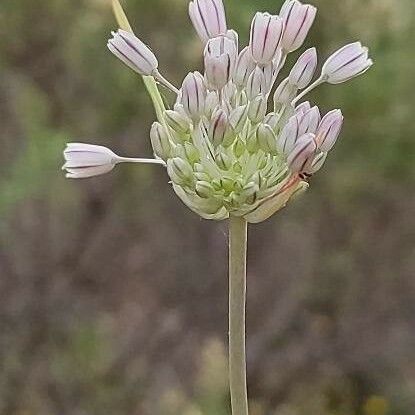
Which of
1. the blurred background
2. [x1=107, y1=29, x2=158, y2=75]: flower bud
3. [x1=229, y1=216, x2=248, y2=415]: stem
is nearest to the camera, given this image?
[x1=229, y1=216, x2=248, y2=415]: stem

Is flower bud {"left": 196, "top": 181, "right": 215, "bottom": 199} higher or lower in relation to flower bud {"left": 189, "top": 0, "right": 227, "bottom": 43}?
lower

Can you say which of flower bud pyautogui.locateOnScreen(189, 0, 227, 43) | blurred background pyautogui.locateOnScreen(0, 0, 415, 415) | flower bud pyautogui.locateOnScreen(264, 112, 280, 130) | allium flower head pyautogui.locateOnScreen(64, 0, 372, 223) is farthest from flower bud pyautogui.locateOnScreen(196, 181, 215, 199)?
blurred background pyautogui.locateOnScreen(0, 0, 415, 415)

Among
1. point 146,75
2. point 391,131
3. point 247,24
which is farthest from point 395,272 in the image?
point 146,75

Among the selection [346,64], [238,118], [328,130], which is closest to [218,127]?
[238,118]

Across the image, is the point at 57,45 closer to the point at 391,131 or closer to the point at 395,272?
the point at 391,131

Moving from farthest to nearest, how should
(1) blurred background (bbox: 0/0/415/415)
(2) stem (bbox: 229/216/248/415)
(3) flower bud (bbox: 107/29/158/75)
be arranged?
(1) blurred background (bbox: 0/0/415/415) → (3) flower bud (bbox: 107/29/158/75) → (2) stem (bbox: 229/216/248/415)

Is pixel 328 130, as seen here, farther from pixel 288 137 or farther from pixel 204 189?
pixel 204 189

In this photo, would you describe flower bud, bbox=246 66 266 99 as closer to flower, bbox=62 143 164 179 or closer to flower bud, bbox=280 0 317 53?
flower bud, bbox=280 0 317 53
